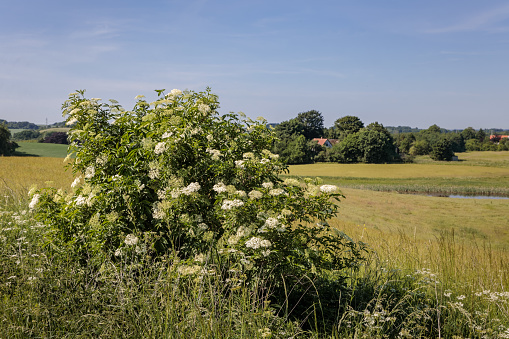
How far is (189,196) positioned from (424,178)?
197ft

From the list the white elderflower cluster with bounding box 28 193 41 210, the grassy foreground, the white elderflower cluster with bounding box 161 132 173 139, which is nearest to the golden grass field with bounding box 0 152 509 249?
the white elderflower cluster with bounding box 28 193 41 210

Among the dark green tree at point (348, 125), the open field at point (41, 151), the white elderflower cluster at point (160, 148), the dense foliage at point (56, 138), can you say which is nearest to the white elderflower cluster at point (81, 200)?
the white elderflower cluster at point (160, 148)

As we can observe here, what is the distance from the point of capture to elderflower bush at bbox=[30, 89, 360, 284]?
13.8 ft

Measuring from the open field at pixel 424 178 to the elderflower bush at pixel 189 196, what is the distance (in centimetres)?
3637

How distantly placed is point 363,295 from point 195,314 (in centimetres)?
270

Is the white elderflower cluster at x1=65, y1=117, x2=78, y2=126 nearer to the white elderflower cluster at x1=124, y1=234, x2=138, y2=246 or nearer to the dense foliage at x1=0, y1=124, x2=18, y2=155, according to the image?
the white elderflower cluster at x1=124, y1=234, x2=138, y2=246

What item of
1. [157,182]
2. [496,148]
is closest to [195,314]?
[157,182]

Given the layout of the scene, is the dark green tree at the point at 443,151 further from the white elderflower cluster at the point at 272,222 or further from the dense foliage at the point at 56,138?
the white elderflower cluster at the point at 272,222

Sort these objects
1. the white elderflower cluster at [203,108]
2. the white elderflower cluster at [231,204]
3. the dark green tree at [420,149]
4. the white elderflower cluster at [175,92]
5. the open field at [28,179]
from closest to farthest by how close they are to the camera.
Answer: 1. the white elderflower cluster at [231,204]
2. the white elderflower cluster at [203,108]
3. the white elderflower cluster at [175,92]
4. the open field at [28,179]
5. the dark green tree at [420,149]

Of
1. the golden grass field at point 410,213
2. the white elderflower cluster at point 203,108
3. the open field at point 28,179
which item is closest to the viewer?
the white elderflower cluster at point 203,108

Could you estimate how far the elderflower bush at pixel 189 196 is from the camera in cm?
420

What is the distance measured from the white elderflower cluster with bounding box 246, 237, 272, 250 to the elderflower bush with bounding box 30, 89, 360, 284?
0.01m

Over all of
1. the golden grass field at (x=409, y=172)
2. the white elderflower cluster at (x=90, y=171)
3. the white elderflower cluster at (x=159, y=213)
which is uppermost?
the white elderflower cluster at (x=90, y=171)

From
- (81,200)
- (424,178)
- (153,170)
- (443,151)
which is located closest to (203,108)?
(153,170)
